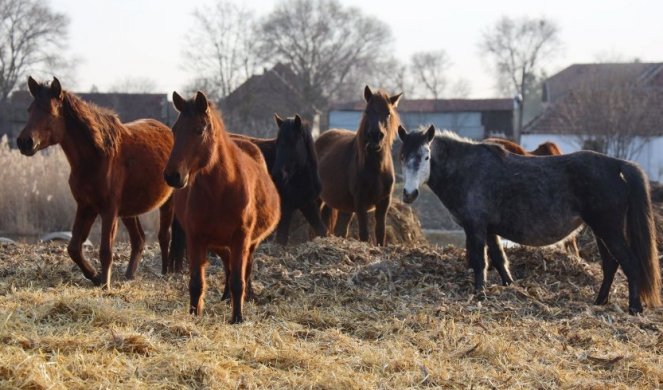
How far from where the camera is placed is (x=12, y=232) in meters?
Result: 15.1

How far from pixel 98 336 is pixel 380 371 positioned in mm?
1825

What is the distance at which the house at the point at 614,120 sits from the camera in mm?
31906

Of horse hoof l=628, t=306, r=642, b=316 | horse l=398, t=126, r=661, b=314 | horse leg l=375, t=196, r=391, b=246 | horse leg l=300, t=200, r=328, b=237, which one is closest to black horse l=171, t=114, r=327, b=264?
horse leg l=300, t=200, r=328, b=237

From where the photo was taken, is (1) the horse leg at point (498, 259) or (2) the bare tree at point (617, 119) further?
(2) the bare tree at point (617, 119)

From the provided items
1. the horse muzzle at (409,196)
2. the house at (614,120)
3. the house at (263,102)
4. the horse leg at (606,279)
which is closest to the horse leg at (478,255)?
the horse muzzle at (409,196)

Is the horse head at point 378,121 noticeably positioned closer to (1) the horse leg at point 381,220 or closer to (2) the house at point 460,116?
(1) the horse leg at point 381,220

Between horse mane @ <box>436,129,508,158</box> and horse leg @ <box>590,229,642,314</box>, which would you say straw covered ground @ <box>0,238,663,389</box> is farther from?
horse mane @ <box>436,129,508,158</box>

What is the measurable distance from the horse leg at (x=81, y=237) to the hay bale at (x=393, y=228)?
5563mm

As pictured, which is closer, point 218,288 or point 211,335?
point 211,335

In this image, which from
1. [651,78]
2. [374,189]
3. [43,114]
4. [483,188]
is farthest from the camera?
[651,78]

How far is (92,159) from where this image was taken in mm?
7625

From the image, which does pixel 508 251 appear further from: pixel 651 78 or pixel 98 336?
pixel 651 78

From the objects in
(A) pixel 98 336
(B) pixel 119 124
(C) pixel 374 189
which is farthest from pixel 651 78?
(A) pixel 98 336

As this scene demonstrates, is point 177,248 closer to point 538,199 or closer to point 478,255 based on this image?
point 478,255
